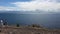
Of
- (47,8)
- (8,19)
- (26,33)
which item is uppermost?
(47,8)

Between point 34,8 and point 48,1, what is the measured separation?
752 mm

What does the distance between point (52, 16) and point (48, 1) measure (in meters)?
0.76

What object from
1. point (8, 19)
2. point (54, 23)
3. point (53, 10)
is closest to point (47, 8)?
point (53, 10)

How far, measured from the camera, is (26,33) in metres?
6.54

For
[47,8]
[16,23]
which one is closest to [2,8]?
[16,23]

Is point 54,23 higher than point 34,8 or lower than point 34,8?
lower

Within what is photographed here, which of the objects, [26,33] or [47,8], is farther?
[47,8]

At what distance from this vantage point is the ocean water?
273 inches

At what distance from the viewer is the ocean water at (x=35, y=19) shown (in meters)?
6.93

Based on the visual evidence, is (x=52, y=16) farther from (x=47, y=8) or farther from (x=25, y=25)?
(x=25, y=25)

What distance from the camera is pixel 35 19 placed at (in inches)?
278

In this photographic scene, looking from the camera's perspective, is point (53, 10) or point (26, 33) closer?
point (26, 33)

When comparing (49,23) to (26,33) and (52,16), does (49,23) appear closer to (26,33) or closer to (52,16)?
(52,16)

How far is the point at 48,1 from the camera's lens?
7.15 m
